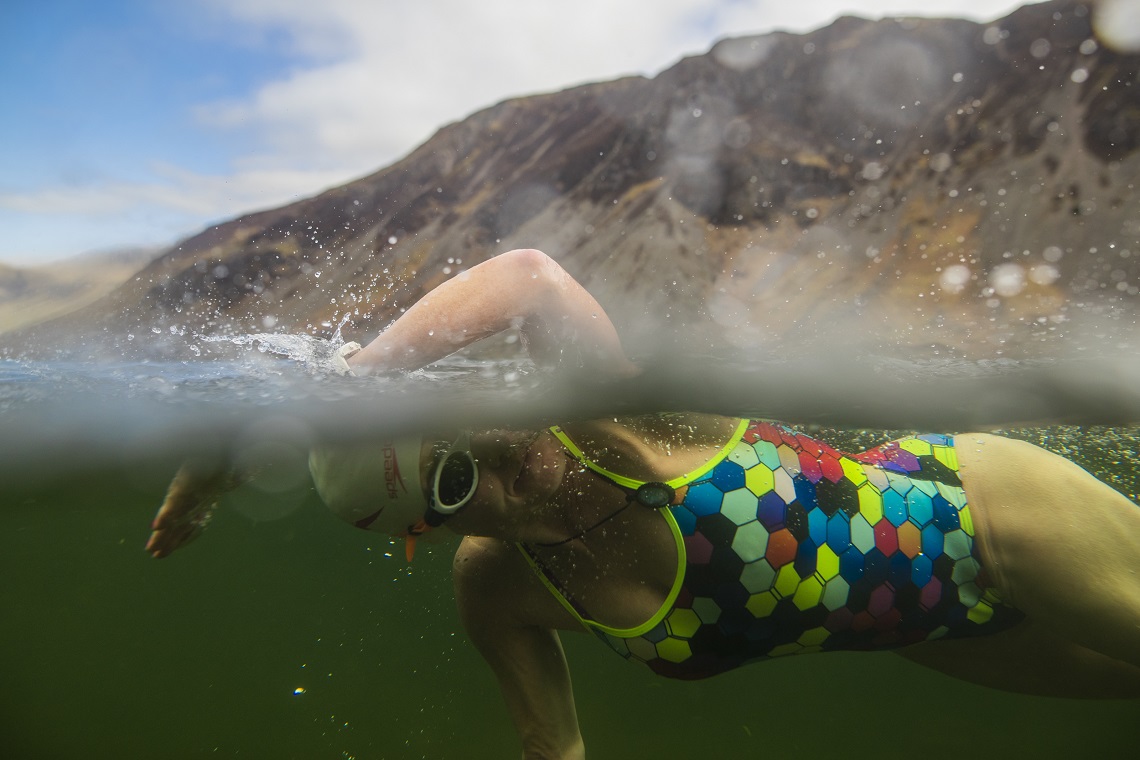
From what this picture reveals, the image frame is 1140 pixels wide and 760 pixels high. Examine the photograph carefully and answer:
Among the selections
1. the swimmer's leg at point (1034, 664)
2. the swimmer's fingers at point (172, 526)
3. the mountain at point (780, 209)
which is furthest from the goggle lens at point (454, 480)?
the swimmer's leg at point (1034, 664)

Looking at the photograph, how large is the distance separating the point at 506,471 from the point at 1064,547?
2314mm

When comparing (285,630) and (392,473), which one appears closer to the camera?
(392,473)

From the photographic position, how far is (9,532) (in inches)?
420

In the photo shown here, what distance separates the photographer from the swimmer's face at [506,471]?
2.13 meters

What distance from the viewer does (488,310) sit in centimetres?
221

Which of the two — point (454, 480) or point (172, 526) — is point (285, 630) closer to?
point (172, 526)

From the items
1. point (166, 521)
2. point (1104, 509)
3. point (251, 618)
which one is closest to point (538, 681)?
point (166, 521)

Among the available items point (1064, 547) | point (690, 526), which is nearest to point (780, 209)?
point (1064, 547)

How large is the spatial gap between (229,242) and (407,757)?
2441 centimetres

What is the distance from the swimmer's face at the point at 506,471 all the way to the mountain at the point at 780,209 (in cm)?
208

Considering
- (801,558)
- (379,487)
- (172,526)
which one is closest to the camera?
(379,487)

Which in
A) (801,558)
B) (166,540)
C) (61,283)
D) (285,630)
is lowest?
(285,630)

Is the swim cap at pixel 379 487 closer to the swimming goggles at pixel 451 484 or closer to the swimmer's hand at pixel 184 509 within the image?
the swimming goggles at pixel 451 484

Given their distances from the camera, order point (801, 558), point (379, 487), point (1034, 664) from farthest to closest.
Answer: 1. point (1034, 664)
2. point (801, 558)
3. point (379, 487)
